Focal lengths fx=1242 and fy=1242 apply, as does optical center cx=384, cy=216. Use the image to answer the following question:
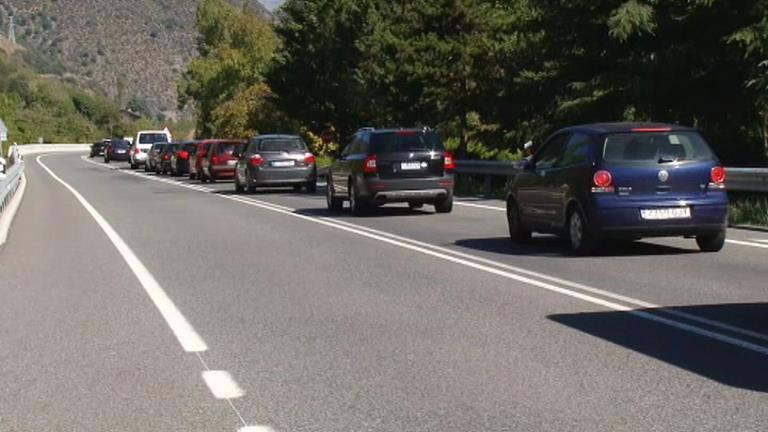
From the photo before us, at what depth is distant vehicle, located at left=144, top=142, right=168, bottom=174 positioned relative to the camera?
196 feet

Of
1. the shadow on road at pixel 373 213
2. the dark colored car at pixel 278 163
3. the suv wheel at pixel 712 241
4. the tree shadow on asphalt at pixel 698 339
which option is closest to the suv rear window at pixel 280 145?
the dark colored car at pixel 278 163

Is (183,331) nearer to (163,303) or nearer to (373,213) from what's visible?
(163,303)

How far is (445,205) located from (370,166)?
1.67 metres

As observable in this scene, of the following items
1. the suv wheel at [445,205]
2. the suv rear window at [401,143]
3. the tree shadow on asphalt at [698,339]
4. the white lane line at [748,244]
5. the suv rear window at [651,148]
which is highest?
the suv rear window at [651,148]

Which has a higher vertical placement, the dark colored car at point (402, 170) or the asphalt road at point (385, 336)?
the dark colored car at point (402, 170)

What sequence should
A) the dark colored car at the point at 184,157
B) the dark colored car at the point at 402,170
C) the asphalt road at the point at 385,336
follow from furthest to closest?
the dark colored car at the point at 184,157 < the dark colored car at the point at 402,170 < the asphalt road at the point at 385,336

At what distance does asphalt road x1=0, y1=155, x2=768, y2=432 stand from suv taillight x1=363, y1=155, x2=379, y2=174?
5708 mm

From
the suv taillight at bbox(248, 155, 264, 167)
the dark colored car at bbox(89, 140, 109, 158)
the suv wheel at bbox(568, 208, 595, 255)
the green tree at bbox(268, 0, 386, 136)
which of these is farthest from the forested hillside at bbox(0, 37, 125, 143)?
the suv wheel at bbox(568, 208, 595, 255)

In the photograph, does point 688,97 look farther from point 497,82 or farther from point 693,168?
point 693,168

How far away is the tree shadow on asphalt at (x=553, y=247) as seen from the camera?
15.2m

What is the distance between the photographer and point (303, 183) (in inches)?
1352

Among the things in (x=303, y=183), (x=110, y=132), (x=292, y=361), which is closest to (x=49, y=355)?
(x=292, y=361)

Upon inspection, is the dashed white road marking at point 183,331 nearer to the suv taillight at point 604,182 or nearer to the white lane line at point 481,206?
the suv taillight at point 604,182

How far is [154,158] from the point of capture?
60.7 meters
